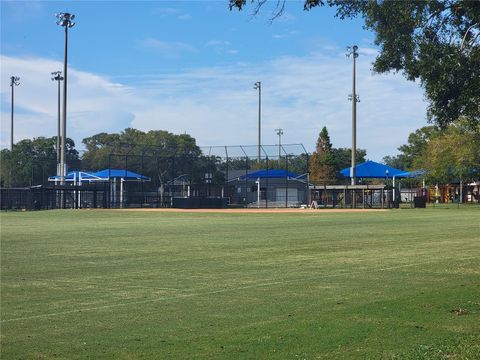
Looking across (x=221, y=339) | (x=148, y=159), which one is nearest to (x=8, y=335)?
(x=221, y=339)

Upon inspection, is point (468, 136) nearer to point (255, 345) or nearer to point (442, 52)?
point (442, 52)

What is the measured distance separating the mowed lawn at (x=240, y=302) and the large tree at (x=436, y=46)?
3379 millimetres

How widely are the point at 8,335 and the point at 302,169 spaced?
79.5 meters

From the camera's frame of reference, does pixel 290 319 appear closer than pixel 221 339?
No

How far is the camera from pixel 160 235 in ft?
85.4

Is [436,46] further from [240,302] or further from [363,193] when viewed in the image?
[363,193]

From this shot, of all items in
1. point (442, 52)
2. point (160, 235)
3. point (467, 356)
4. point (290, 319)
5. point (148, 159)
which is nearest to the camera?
point (467, 356)

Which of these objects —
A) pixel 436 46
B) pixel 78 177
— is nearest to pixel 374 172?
pixel 78 177

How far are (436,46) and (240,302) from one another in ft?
21.1

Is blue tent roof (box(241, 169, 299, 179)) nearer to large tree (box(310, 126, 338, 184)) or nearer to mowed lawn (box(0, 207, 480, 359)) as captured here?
large tree (box(310, 126, 338, 184))

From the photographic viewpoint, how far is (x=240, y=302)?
35.3ft

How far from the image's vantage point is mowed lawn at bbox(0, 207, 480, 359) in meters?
7.83

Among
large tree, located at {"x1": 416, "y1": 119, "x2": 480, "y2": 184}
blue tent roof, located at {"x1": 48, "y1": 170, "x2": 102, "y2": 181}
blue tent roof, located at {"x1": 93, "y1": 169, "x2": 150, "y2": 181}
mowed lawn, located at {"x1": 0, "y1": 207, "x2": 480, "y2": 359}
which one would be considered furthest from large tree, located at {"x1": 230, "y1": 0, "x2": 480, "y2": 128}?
blue tent roof, located at {"x1": 48, "y1": 170, "x2": 102, "y2": 181}

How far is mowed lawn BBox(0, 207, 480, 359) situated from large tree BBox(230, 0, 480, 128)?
133 inches
